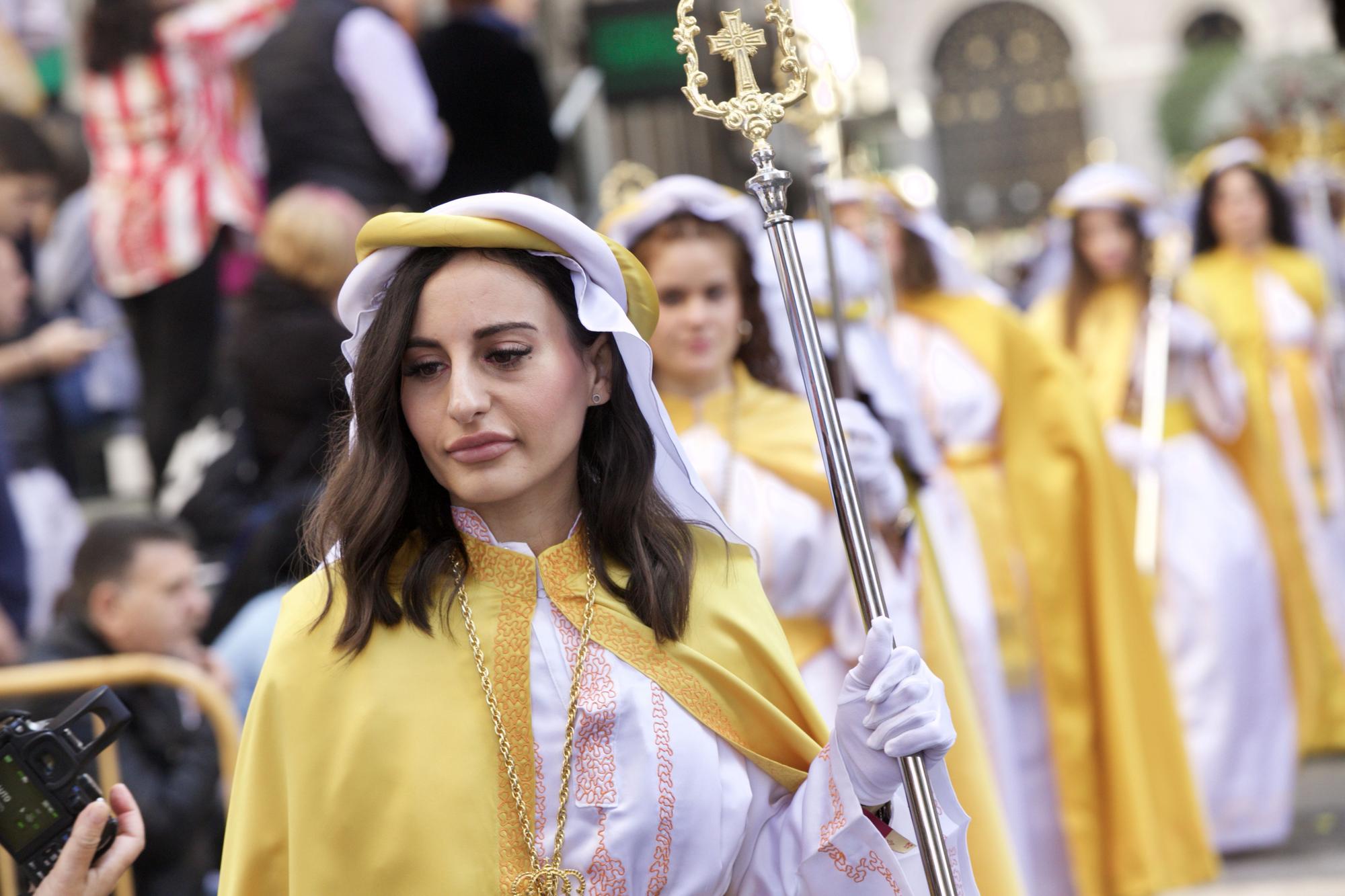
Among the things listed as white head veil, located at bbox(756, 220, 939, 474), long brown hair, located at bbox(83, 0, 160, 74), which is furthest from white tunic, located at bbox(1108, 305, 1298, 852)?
long brown hair, located at bbox(83, 0, 160, 74)

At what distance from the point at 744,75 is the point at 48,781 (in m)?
1.42

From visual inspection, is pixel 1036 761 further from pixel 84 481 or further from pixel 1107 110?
pixel 1107 110

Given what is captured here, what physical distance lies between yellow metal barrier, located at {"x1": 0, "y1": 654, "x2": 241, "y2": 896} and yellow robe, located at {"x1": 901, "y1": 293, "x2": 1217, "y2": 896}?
337cm

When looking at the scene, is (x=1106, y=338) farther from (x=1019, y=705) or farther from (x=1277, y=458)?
(x=1019, y=705)

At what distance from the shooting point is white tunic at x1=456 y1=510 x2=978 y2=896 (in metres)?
2.64

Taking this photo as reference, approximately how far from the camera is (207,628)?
18.5 feet

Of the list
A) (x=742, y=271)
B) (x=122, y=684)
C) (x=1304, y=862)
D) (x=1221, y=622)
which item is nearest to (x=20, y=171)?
(x=122, y=684)

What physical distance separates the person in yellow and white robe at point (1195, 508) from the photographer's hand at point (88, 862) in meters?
6.39

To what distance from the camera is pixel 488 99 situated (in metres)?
7.42

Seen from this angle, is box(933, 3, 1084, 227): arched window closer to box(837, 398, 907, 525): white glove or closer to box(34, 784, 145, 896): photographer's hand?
box(837, 398, 907, 525): white glove

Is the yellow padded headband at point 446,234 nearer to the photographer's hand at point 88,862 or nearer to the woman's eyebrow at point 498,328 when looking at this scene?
the woman's eyebrow at point 498,328

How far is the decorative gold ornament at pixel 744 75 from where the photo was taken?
272 cm

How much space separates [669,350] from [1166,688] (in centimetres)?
311

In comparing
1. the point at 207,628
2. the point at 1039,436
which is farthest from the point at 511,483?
the point at 1039,436
